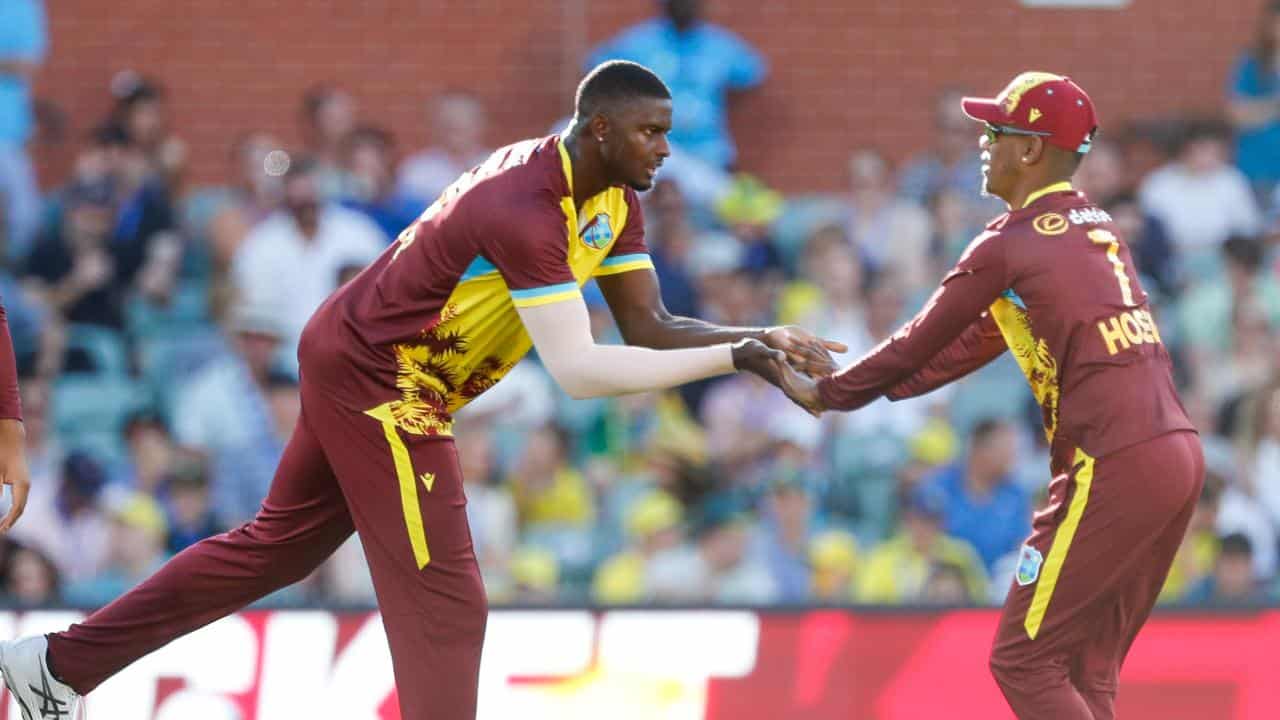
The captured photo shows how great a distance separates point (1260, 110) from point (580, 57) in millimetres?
3863

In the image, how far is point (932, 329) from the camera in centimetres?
552

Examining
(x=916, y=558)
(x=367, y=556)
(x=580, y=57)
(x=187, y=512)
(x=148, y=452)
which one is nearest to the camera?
(x=367, y=556)

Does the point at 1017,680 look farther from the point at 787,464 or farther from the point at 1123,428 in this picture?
the point at 787,464

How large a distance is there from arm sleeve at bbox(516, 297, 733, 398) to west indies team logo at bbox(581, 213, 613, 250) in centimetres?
31

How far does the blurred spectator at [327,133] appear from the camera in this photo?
1026cm

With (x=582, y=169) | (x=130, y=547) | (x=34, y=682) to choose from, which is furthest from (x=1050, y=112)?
(x=130, y=547)

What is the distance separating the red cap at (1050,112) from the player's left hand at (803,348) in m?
0.82

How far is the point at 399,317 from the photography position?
17.7ft

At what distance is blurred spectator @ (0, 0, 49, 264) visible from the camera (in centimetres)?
1027

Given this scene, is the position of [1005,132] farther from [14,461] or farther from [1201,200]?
[1201,200]

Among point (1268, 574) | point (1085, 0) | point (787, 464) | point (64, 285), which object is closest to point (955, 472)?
point (787, 464)

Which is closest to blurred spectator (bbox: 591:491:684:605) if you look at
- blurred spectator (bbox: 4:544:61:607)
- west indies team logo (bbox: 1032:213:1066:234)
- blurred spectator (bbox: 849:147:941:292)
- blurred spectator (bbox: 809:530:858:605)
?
blurred spectator (bbox: 809:530:858:605)

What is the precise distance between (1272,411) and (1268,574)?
84cm

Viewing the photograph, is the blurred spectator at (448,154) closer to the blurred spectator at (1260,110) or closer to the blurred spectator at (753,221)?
the blurred spectator at (753,221)
